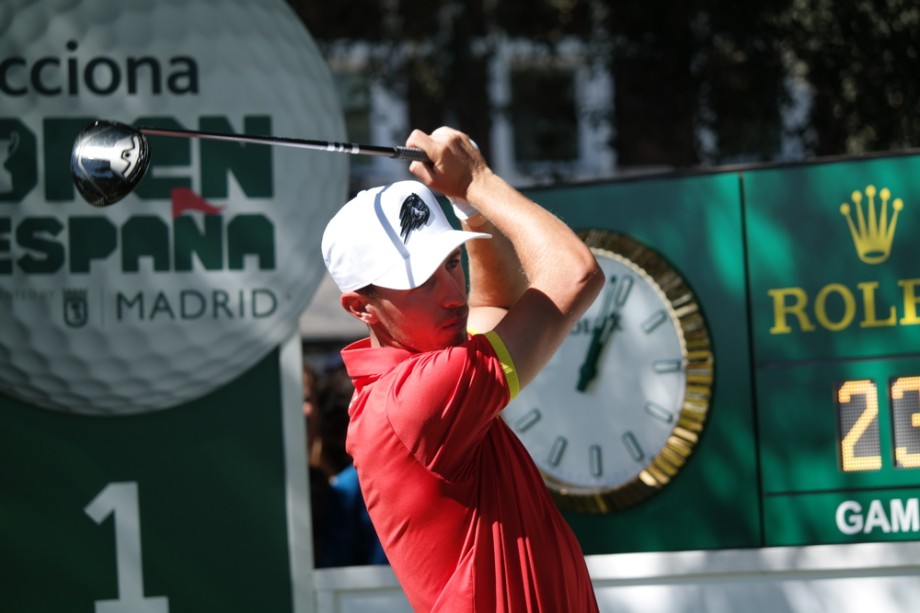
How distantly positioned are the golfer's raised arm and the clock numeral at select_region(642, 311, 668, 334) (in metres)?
1.83

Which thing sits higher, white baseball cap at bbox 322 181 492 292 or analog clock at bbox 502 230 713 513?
white baseball cap at bbox 322 181 492 292

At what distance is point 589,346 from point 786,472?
0.78m

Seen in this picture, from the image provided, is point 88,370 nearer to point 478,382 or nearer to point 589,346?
point 589,346

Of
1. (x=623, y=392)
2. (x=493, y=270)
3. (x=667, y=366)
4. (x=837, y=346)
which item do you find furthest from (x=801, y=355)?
(x=493, y=270)

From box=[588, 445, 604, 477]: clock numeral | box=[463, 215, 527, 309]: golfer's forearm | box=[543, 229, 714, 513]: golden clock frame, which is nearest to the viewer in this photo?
box=[463, 215, 527, 309]: golfer's forearm

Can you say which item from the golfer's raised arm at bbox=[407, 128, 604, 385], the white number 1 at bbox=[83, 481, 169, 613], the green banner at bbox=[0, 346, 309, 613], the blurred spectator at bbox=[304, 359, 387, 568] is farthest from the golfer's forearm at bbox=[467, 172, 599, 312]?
the blurred spectator at bbox=[304, 359, 387, 568]

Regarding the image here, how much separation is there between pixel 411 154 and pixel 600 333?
202cm

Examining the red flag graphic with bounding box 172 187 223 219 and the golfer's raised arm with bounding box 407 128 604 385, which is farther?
the red flag graphic with bounding box 172 187 223 219

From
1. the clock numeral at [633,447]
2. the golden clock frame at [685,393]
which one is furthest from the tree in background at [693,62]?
the clock numeral at [633,447]

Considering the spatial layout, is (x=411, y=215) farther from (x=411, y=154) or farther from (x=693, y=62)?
(x=693, y=62)

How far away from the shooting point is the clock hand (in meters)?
4.25

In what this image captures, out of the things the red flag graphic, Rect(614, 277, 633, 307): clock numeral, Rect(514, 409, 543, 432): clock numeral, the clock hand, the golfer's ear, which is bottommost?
Rect(514, 409, 543, 432): clock numeral

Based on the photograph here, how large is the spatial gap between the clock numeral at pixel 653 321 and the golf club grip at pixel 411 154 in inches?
76.0

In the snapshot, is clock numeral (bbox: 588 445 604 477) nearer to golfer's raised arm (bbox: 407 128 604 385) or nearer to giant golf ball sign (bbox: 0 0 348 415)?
giant golf ball sign (bbox: 0 0 348 415)
